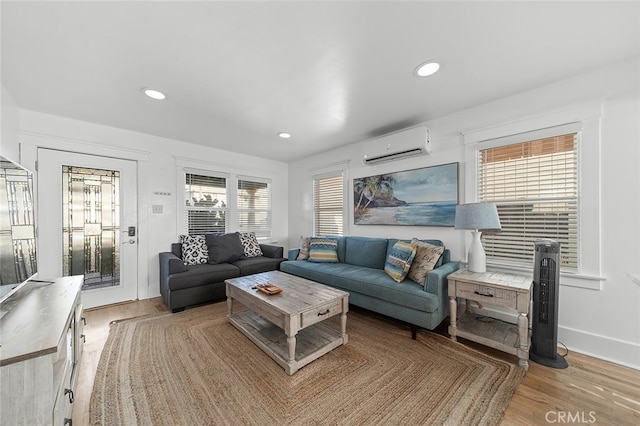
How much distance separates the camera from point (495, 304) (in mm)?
2053

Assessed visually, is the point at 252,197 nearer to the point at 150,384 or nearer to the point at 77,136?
the point at 77,136

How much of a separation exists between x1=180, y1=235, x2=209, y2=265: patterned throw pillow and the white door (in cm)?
63

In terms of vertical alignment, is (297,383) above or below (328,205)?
below

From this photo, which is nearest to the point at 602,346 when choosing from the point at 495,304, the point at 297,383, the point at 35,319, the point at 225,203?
the point at 495,304

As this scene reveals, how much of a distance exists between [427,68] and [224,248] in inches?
136

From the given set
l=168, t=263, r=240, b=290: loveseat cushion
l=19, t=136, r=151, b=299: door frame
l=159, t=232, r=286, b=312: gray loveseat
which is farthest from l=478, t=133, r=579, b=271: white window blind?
l=19, t=136, r=151, b=299: door frame

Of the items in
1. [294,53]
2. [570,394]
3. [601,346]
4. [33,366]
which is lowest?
[570,394]

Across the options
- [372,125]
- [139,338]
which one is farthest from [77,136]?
[372,125]

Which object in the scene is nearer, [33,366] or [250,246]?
[33,366]

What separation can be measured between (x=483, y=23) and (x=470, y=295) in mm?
2049

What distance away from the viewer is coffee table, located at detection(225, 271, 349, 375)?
6.18 feet

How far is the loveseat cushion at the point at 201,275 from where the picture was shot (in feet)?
9.72

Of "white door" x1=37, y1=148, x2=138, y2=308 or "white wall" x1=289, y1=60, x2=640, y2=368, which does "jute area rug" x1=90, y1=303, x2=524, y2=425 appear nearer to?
"white wall" x1=289, y1=60, x2=640, y2=368

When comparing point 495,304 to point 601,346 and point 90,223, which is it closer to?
point 601,346
